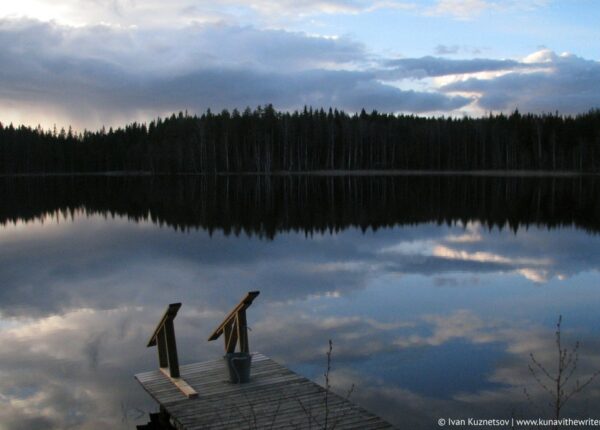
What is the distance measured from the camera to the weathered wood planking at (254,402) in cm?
870

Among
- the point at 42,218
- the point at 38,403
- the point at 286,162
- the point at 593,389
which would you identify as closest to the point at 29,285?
the point at 38,403

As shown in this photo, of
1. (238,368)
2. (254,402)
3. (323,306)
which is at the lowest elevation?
(323,306)

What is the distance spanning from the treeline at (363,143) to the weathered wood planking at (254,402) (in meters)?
108

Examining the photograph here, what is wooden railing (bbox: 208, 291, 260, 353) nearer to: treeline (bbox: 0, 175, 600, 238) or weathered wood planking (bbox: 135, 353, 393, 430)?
weathered wood planking (bbox: 135, 353, 393, 430)

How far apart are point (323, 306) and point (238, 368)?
6904 millimetres

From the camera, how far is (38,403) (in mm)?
10492

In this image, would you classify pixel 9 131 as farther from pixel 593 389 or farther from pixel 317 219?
pixel 593 389

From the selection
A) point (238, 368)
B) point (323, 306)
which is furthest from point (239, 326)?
point (323, 306)

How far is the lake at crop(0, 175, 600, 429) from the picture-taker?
34.9ft

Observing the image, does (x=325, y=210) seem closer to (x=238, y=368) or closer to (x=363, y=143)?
(x=238, y=368)

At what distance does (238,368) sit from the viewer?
1023 centimetres

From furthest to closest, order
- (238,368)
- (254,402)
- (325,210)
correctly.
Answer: (325,210), (238,368), (254,402)

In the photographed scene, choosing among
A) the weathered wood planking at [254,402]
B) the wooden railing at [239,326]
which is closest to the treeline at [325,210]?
the wooden railing at [239,326]

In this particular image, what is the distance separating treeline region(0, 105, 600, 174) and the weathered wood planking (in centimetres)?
10821
